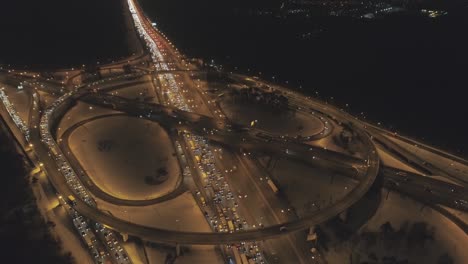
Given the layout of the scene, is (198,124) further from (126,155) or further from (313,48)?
(313,48)

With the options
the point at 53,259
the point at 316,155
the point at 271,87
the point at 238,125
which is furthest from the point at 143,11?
the point at 53,259

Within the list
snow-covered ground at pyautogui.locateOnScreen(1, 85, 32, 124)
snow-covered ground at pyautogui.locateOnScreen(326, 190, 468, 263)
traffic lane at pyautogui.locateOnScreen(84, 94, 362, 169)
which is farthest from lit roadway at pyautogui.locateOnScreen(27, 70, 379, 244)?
snow-covered ground at pyautogui.locateOnScreen(1, 85, 32, 124)

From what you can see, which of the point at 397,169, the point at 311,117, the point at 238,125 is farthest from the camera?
the point at 311,117

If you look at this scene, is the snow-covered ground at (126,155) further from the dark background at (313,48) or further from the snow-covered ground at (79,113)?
the dark background at (313,48)

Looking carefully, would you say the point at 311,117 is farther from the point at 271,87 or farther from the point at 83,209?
the point at 83,209

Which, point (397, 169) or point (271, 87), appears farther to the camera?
point (271, 87)

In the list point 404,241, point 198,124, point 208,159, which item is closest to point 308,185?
point 404,241
